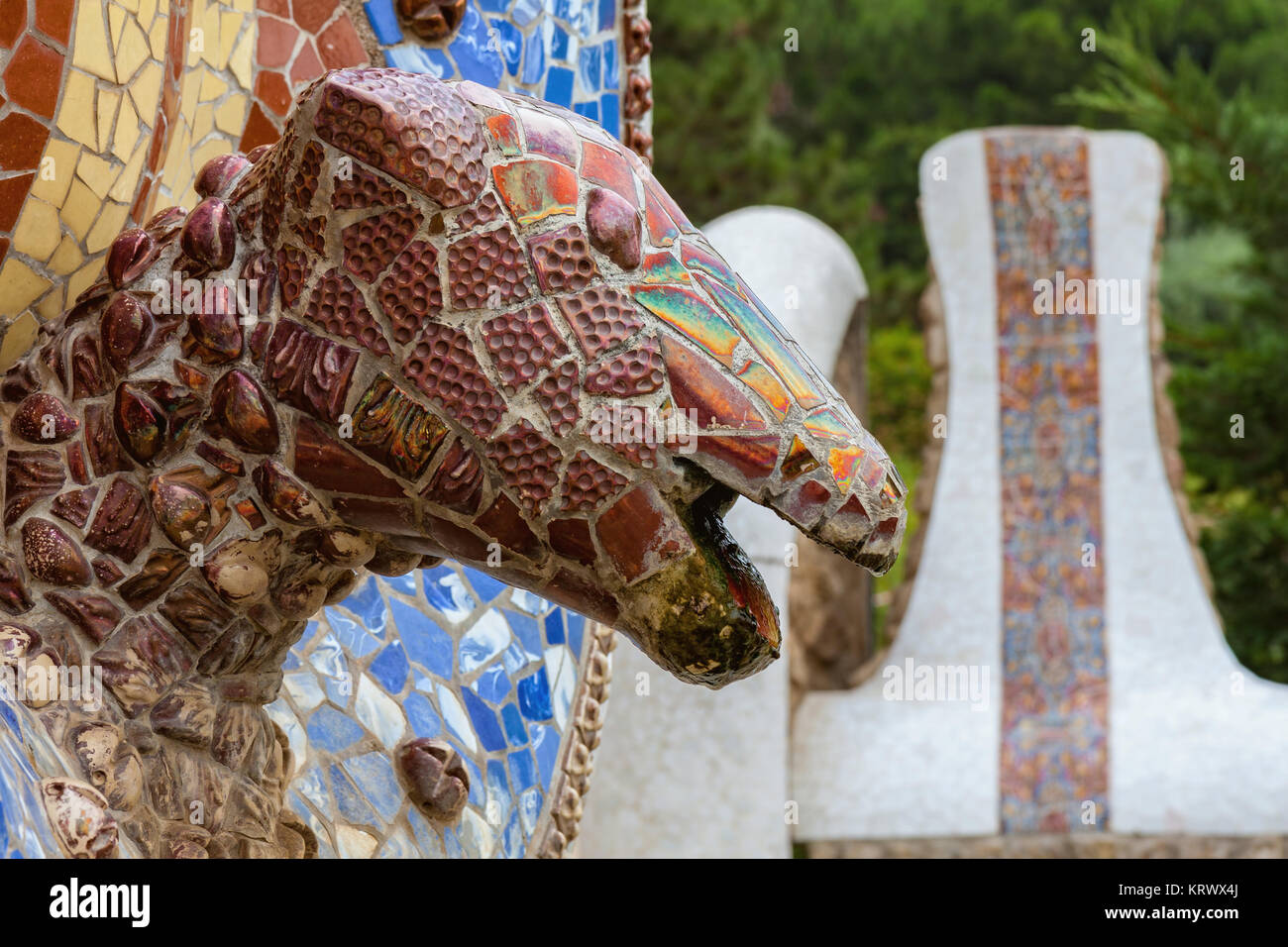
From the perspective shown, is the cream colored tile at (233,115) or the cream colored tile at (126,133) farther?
the cream colored tile at (233,115)

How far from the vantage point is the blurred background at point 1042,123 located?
9602 mm

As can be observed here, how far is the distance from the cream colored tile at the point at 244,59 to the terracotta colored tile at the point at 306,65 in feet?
0.26

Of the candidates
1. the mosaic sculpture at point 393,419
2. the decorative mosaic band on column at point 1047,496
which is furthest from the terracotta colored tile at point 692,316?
the decorative mosaic band on column at point 1047,496

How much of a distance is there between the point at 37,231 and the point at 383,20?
75cm

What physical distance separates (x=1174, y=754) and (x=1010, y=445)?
1.22 m

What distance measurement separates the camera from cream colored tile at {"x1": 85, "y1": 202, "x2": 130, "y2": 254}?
165 centimetres

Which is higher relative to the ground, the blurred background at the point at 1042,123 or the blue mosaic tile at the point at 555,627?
the blurred background at the point at 1042,123

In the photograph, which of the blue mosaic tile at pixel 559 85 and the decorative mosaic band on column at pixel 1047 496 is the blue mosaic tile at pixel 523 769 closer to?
the blue mosaic tile at pixel 559 85

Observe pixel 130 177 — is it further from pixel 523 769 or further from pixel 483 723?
pixel 523 769

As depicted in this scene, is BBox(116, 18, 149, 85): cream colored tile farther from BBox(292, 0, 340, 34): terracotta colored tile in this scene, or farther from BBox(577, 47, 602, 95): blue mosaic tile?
BBox(577, 47, 602, 95): blue mosaic tile

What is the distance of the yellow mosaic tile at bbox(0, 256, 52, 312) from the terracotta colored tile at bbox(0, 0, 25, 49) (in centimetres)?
20

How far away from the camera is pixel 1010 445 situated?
601 centimetres

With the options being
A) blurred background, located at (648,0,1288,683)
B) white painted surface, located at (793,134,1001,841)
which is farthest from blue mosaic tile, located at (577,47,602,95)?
blurred background, located at (648,0,1288,683)
